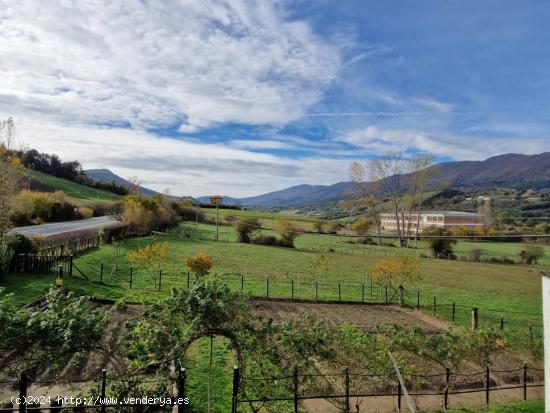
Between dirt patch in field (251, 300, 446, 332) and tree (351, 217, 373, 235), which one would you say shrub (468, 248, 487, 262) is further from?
dirt patch in field (251, 300, 446, 332)

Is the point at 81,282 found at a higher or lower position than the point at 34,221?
lower

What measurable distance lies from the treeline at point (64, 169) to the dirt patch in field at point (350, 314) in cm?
7947

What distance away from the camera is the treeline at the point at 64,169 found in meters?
83.8

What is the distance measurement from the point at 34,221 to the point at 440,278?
137 ft

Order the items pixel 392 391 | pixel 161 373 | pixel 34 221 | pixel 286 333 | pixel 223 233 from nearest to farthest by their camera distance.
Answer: pixel 161 373
pixel 286 333
pixel 392 391
pixel 34 221
pixel 223 233

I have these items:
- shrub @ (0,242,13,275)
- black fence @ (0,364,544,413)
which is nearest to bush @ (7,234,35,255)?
shrub @ (0,242,13,275)

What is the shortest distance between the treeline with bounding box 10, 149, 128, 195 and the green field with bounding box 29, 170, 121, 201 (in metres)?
2.95

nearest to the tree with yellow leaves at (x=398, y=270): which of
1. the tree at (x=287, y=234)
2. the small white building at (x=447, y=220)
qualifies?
the tree at (x=287, y=234)

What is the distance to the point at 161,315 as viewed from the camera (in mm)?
7926

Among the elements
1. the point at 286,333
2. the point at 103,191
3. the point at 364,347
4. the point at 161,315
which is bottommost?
the point at 364,347

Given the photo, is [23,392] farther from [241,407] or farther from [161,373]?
[241,407]

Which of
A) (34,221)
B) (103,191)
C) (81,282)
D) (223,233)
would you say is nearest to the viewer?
(81,282)

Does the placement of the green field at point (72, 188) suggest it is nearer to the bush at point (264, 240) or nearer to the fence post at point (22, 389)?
the bush at point (264, 240)

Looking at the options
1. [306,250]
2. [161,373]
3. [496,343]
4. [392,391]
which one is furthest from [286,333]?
[306,250]
